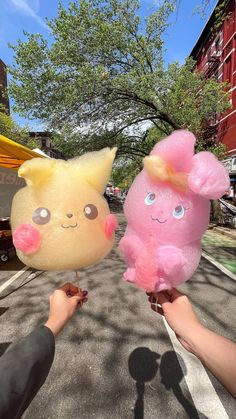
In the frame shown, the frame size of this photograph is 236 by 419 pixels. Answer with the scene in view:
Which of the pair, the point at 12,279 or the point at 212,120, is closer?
the point at 12,279

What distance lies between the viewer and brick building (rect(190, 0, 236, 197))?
19398mm

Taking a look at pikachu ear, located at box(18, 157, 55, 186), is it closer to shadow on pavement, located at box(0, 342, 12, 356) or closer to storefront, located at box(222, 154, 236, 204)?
shadow on pavement, located at box(0, 342, 12, 356)

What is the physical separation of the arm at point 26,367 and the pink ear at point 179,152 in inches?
36.9

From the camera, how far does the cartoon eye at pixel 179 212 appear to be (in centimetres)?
155

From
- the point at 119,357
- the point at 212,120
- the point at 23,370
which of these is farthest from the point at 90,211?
the point at 212,120

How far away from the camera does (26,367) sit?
1.17 meters

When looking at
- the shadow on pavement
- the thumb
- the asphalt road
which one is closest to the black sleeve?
the thumb

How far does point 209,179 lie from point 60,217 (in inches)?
29.9

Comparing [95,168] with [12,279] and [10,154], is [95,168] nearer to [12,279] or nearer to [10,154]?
[10,154]

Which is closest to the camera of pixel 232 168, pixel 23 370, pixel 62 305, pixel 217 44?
pixel 23 370

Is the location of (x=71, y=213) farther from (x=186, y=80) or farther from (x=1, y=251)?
(x=186, y=80)

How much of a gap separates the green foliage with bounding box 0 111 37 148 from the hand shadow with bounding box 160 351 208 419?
1074 inches

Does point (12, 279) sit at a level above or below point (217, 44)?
below

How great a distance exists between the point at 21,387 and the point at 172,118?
14.1m
